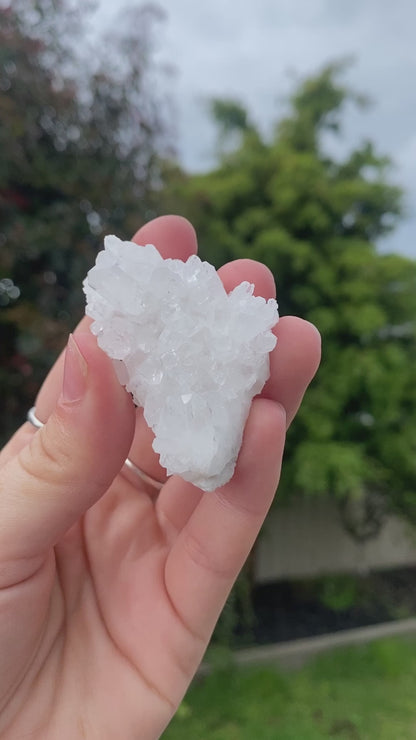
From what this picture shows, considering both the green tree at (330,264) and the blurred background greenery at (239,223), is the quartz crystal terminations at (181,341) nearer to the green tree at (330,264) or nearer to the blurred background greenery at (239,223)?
the blurred background greenery at (239,223)

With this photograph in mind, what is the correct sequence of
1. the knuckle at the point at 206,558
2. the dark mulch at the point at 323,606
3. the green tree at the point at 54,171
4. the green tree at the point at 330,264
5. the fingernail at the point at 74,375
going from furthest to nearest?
the dark mulch at the point at 323,606 → the green tree at the point at 330,264 → the green tree at the point at 54,171 → the knuckle at the point at 206,558 → the fingernail at the point at 74,375

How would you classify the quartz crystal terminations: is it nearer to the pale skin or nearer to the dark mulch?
the pale skin

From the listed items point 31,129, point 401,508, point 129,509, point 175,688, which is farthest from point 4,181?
point 401,508

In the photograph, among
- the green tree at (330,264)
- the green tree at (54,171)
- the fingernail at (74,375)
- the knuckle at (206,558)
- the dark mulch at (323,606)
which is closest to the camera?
the fingernail at (74,375)

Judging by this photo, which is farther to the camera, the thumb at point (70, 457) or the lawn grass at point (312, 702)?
the lawn grass at point (312, 702)

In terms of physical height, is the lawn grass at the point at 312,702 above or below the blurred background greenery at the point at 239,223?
below

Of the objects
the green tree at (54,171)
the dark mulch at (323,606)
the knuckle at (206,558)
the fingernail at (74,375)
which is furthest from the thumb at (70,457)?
the dark mulch at (323,606)

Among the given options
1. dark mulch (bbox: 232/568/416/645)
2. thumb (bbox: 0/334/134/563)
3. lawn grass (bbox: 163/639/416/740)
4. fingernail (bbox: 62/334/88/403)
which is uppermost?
fingernail (bbox: 62/334/88/403)

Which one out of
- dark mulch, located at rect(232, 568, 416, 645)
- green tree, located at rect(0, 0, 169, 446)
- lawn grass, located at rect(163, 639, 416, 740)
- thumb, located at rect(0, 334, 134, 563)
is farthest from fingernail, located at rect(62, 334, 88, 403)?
dark mulch, located at rect(232, 568, 416, 645)
